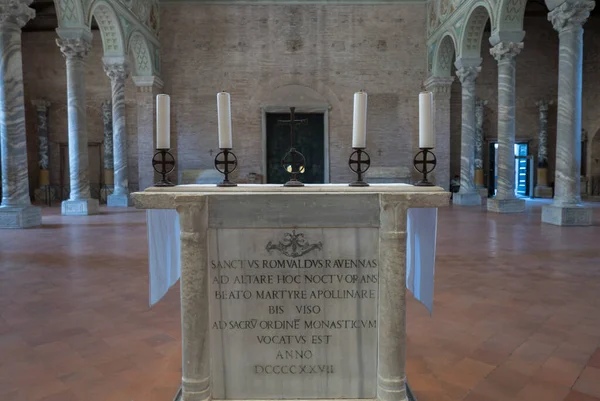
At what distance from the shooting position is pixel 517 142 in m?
18.3

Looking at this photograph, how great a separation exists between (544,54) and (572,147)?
1104cm

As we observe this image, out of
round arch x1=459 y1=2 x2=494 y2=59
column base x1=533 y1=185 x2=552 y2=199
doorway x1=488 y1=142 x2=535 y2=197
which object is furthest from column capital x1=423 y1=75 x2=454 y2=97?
column base x1=533 y1=185 x2=552 y2=199

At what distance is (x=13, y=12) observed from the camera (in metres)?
8.36

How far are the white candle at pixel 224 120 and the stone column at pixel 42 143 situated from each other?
54.8 feet

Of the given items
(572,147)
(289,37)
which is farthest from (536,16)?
(572,147)

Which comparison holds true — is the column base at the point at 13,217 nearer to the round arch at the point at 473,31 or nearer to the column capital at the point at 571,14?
the column capital at the point at 571,14

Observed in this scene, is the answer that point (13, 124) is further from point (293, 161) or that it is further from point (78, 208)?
point (293, 161)

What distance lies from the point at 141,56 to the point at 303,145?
6.45 meters

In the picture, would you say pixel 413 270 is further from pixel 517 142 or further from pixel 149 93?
pixel 517 142

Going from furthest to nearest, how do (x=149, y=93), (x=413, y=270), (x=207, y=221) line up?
(x=149, y=93) → (x=413, y=270) → (x=207, y=221)

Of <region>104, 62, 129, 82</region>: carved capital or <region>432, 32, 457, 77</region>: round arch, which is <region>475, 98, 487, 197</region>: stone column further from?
<region>104, 62, 129, 82</region>: carved capital

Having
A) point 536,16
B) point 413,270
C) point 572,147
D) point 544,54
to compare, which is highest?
point 536,16

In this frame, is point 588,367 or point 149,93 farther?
point 149,93

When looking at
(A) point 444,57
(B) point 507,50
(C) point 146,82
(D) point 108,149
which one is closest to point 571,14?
(B) point 507,50
